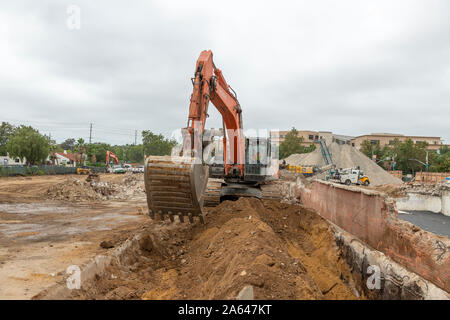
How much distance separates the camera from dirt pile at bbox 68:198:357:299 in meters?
3.52

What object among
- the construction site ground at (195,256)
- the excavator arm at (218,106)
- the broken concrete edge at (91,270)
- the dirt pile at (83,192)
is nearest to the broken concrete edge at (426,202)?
the construction site ground at (195,256)

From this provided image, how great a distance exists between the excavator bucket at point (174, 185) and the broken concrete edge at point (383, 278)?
2.93 m

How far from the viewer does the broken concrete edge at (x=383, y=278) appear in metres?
3.61

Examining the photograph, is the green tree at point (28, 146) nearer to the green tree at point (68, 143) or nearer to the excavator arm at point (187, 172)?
the excavator arm at point (187, 172)

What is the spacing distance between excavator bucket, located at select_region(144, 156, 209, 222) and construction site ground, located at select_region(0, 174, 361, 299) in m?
0.92

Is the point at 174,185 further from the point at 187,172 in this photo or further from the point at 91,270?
the point at 91,270

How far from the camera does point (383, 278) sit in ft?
14.4

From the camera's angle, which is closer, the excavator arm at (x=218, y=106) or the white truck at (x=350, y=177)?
the excavator arm at (x=218, y=106)

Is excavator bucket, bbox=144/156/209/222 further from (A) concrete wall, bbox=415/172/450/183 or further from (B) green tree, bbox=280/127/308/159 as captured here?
(B) green tree, bbox=280/127/308/159

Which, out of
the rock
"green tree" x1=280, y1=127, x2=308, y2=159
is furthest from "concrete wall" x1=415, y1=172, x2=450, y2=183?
"green tree" x1=280, y1=127, x2=308, y2=159

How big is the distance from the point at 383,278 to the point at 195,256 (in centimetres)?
320
